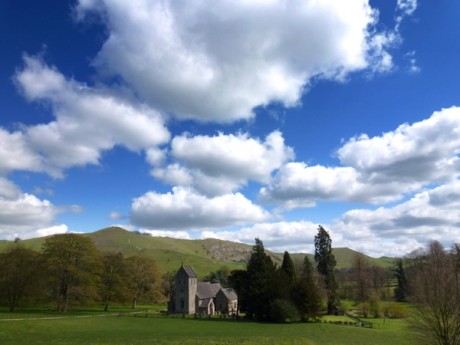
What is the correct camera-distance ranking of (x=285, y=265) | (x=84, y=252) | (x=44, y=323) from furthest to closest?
(x=285, y=265) < (x=84, y=252) < (x=44, y=323)

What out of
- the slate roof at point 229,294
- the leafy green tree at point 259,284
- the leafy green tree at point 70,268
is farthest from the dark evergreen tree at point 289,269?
the leafy green tree at point 70,268

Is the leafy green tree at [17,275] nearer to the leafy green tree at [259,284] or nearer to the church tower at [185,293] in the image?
the church tower at [185,293]

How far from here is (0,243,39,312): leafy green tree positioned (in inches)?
2867

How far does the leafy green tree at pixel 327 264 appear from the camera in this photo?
277 ft

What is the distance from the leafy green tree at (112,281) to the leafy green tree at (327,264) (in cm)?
4495

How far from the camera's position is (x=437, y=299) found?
3108 cm

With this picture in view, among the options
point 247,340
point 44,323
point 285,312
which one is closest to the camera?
point 247,340

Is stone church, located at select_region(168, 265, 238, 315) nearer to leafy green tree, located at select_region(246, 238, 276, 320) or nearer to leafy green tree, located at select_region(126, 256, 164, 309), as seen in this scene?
leafy green tree, located at select_region(126, 256, 164, 309)

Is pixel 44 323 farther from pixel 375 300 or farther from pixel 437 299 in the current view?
pixel 375 300

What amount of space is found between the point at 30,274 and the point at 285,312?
164ft

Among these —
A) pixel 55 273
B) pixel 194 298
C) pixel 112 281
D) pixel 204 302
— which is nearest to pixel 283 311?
pixel 194 298

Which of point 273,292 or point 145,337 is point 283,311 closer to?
point 273,292

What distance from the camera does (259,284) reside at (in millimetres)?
70875

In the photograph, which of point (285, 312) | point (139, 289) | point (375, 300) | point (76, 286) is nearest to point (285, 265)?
point (285, 312)
